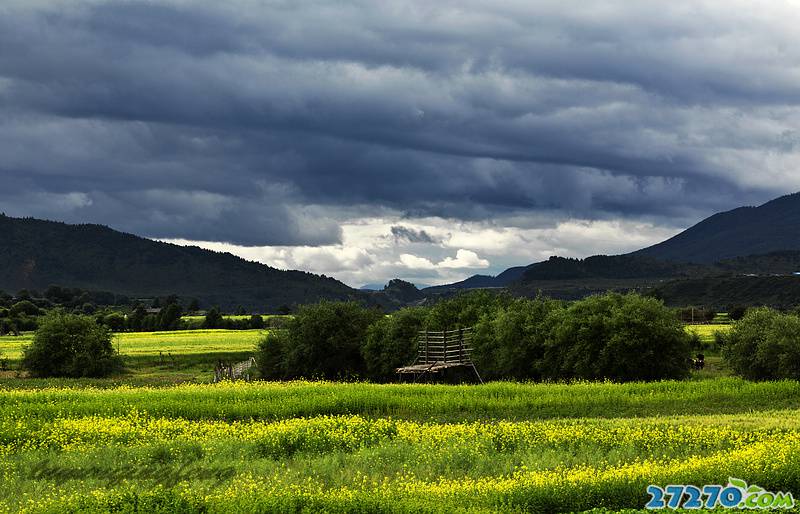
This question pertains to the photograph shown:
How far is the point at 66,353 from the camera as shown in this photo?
6650cm

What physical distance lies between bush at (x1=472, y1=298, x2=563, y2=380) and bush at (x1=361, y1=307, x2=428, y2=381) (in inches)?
275

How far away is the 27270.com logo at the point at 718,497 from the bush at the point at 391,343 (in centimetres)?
4782

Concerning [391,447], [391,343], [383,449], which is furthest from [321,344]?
[383,449]

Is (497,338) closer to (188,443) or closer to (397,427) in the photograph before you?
(397,427)

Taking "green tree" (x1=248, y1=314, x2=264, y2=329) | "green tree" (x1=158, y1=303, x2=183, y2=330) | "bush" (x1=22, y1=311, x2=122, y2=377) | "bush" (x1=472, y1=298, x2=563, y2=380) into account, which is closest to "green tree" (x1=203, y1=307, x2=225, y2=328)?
"green tree" (x1=248, y1=314, x2=264, y2=329)

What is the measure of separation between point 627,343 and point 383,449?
30482 millimetres

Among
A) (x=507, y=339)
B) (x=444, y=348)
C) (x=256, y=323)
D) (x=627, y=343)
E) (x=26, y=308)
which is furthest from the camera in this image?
(x=26, y=308)

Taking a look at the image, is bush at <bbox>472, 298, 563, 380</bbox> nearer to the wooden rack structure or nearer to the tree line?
the tree line

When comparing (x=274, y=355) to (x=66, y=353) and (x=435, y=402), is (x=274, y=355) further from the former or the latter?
(x=435, y=402)

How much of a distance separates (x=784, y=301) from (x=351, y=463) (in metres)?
176

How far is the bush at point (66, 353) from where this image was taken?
6588 centimetres

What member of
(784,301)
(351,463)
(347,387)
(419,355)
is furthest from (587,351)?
(784,301)

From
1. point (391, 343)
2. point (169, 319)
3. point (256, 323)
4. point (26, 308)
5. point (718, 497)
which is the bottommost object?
point (718, 497)

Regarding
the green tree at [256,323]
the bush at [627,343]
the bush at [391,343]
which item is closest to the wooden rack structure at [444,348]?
the bush at [391,343]
